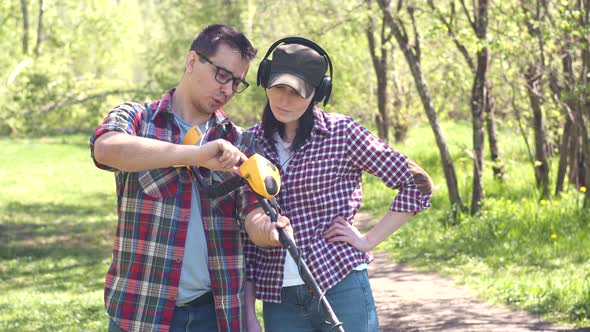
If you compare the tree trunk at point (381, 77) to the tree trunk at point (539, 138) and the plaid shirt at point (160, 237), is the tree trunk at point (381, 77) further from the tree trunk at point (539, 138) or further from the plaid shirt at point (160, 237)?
the plaid shirt at point (160, 237)

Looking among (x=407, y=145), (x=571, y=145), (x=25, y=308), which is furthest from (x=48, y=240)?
(x=407, y=145)

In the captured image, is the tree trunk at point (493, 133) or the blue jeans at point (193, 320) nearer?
the blue jeans at point (193, 320)

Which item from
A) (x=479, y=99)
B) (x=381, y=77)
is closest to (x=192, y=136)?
(x=479, y=99)

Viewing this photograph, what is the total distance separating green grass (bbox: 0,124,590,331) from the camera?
7.68m

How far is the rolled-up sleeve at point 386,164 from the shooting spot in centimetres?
325

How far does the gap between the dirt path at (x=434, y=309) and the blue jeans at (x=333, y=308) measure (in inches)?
154

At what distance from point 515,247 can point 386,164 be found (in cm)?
678

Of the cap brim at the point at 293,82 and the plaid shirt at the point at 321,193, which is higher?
the cap brim at the point at 293,82

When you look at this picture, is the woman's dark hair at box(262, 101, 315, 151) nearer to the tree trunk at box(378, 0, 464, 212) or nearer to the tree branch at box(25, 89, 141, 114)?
the tree trunk at box(378, 0, 464, 212)

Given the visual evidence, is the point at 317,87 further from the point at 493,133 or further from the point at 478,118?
the point at 493,133

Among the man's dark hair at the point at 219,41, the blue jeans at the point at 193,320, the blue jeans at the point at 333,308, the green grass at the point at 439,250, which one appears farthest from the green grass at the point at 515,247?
the man's dark hair at the point at 219,41

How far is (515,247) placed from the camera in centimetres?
968

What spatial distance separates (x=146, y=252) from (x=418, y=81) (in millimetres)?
8944

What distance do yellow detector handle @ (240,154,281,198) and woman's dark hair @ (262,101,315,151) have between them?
438 mm
